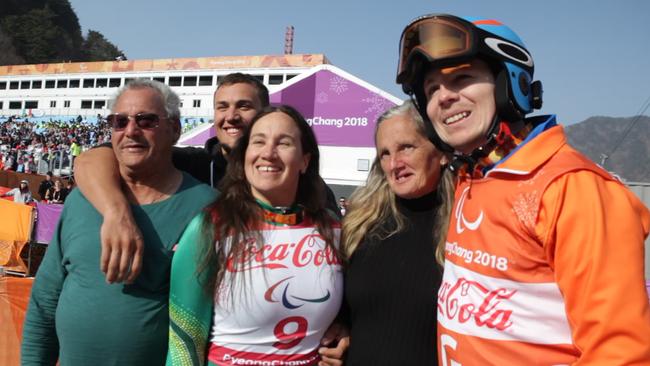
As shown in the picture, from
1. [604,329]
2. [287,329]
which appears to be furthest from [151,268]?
[604,329]

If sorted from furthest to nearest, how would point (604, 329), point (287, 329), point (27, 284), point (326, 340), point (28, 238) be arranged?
point (28, 238) < point (27, 284) < point (326, 340) < point (287, 329) < point (604, 329)

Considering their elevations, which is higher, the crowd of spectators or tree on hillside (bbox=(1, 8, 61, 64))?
tree on hillside (bbox=(1, 8, 61, 64))

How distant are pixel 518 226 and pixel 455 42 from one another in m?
0.72

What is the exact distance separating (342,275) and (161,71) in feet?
196

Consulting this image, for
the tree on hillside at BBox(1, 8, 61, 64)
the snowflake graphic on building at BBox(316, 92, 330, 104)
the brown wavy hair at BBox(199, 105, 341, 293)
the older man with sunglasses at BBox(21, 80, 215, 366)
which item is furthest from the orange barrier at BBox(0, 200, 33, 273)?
the tree on hillside at BBox(1, 8, 61, 64)

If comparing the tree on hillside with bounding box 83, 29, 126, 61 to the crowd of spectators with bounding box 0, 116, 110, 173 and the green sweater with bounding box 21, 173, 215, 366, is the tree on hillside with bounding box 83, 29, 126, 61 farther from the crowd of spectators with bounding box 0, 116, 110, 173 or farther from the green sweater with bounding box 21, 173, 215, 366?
the green sweater with bounding box 21, 173, 215, 366

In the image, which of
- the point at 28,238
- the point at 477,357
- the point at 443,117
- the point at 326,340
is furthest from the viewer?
the point at 28,238

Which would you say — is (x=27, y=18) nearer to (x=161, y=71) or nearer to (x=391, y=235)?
(x=161, y=71)

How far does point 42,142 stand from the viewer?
32.7 m

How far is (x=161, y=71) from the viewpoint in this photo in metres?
56.2

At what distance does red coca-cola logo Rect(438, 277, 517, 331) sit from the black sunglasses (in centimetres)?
158

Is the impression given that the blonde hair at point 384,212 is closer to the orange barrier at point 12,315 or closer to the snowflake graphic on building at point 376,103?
the orange barrier at point 12,315

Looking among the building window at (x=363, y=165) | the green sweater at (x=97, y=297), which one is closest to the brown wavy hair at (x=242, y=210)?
the green sweater at (x=97, y=297)

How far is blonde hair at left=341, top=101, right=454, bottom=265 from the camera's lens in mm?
2217
